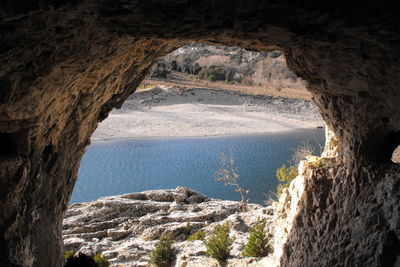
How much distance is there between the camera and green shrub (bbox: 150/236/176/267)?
1022 cm

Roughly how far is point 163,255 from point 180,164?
14574 millimetres

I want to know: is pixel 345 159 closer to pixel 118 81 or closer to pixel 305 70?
pixel 305 70

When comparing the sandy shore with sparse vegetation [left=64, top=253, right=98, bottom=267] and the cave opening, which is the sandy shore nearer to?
the cave opening

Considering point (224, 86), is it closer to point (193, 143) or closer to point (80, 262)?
point (193, 143)

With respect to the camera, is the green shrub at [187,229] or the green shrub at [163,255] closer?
the green shrub at [163,255]

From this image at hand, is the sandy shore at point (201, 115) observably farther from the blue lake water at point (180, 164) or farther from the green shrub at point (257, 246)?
the green shrub at point (257, 246)

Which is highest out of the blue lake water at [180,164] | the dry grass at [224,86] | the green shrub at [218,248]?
the dry grass at [224,86]

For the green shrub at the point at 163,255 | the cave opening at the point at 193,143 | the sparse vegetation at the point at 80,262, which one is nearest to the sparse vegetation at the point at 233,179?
the cave opening at the point at 193,143

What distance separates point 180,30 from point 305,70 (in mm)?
2012

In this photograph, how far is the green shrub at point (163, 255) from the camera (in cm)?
1022

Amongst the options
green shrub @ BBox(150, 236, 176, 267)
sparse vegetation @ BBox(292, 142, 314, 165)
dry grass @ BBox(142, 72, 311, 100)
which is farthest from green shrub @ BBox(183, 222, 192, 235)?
dry grass @ BBox(142, 72, 311, 100)

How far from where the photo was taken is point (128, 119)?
120ft

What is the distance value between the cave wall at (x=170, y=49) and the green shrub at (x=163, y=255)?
162 inches

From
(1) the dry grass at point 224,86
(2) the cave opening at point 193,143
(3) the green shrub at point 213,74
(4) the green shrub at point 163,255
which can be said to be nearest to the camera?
(4) the green shrub at point 163,255
